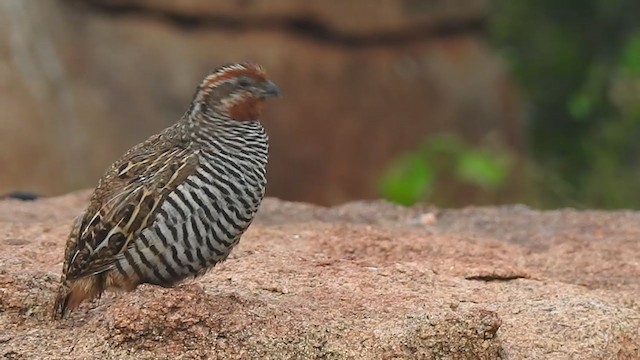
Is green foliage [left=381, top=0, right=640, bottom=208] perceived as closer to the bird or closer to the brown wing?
the bird

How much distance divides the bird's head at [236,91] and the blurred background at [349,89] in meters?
7.87

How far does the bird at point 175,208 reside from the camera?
5148 mm

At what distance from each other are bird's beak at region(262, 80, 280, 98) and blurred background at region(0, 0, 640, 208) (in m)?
7.88

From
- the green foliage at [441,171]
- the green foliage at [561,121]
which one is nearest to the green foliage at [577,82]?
the green foliage at [561,121]

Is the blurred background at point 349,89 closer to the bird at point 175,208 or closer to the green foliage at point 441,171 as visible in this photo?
the green foliage at point 441,171

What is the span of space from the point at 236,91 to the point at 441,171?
9342mm

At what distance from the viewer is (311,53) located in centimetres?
1517

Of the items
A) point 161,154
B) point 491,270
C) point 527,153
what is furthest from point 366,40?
point 161,154

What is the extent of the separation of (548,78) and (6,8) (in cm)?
763

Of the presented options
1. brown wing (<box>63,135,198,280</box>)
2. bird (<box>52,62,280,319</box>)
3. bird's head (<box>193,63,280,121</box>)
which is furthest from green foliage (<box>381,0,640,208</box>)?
brown wing (<box>63,135,198,280</box>)

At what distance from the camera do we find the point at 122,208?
5.23 m

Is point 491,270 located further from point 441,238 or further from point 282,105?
point 282,105

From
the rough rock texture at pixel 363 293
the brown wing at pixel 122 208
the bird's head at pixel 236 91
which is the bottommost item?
the rough rock texture at pixel 363 293

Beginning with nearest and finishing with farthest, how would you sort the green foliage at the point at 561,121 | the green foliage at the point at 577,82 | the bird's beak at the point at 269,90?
the bird's beak at the point at 269,90 < the green foliage at the point at 561,121 < the green foliage at the point at 577,82
